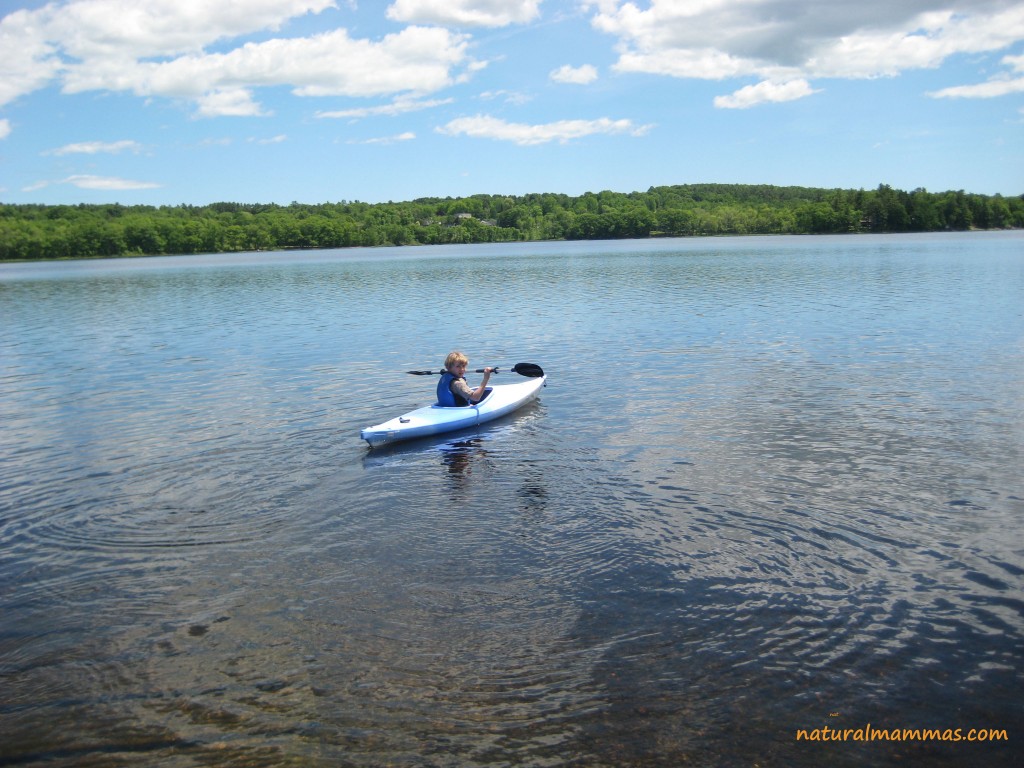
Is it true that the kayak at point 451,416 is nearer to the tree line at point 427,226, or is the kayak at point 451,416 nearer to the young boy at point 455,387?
the young boy at point 455,387

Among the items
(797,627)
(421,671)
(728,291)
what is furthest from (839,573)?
(728,291)

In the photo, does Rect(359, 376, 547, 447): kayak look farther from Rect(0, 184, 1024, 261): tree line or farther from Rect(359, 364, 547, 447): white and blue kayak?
Rect(0, 184, 1024, 261): tree line

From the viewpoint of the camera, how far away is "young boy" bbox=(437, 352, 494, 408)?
47.6ft

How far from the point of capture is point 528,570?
8.56 meters

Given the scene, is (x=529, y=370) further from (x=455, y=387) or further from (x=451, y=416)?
(x=451, y=416)

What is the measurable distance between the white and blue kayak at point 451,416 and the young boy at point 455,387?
153 millimetres

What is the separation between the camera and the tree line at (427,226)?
473 feet

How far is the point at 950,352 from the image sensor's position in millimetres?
21016

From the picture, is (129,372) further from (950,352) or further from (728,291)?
(728,291)

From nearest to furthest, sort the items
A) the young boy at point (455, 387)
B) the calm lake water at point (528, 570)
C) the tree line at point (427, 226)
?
the calm lake water at point (528, 570), the young boy at point (455, 387), the tree line at point (427, 226)

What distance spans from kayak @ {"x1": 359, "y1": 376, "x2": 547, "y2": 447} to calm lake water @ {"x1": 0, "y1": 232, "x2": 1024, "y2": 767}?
332 mm

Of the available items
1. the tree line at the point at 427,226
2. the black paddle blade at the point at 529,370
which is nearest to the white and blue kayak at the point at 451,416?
the black paddle blade at the point at 529,370

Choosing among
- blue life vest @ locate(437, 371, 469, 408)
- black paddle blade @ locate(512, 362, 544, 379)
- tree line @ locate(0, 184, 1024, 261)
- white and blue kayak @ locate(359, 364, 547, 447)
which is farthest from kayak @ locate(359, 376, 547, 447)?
tree line @ locate(0, 184, 1024, 261)

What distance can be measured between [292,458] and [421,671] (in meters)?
7.13
